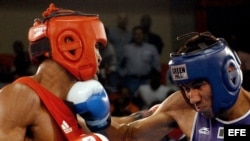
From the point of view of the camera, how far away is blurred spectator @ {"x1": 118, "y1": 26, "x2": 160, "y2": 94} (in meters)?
6.55

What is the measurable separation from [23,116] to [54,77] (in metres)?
0.27

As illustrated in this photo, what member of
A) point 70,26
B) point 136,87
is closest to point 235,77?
point 70,26

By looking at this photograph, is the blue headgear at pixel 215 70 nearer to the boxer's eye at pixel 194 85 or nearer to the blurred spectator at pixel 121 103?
the boxer's eye at pixel 194 85

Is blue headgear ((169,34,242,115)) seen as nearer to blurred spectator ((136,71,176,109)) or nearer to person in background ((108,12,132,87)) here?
blurred spectator ((136,71,176,109))

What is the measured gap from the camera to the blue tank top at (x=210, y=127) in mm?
2553

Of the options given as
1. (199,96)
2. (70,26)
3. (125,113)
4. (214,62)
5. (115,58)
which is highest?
(70,26)

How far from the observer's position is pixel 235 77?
2.46 meters

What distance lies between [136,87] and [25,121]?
4161 mm

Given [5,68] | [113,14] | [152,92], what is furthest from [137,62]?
[5,68]

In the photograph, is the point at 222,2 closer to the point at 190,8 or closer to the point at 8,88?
the point at 190,8

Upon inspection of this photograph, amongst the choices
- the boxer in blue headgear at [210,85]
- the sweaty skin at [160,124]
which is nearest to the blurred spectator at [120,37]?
the sweaty skin at [160,124]

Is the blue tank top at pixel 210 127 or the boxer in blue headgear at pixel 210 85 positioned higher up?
the boxer in blue headgear at pixel 210 85

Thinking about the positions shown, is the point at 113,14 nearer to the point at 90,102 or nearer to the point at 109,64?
the point at 109,64

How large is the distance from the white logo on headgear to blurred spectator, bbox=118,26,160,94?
13.2 ft
